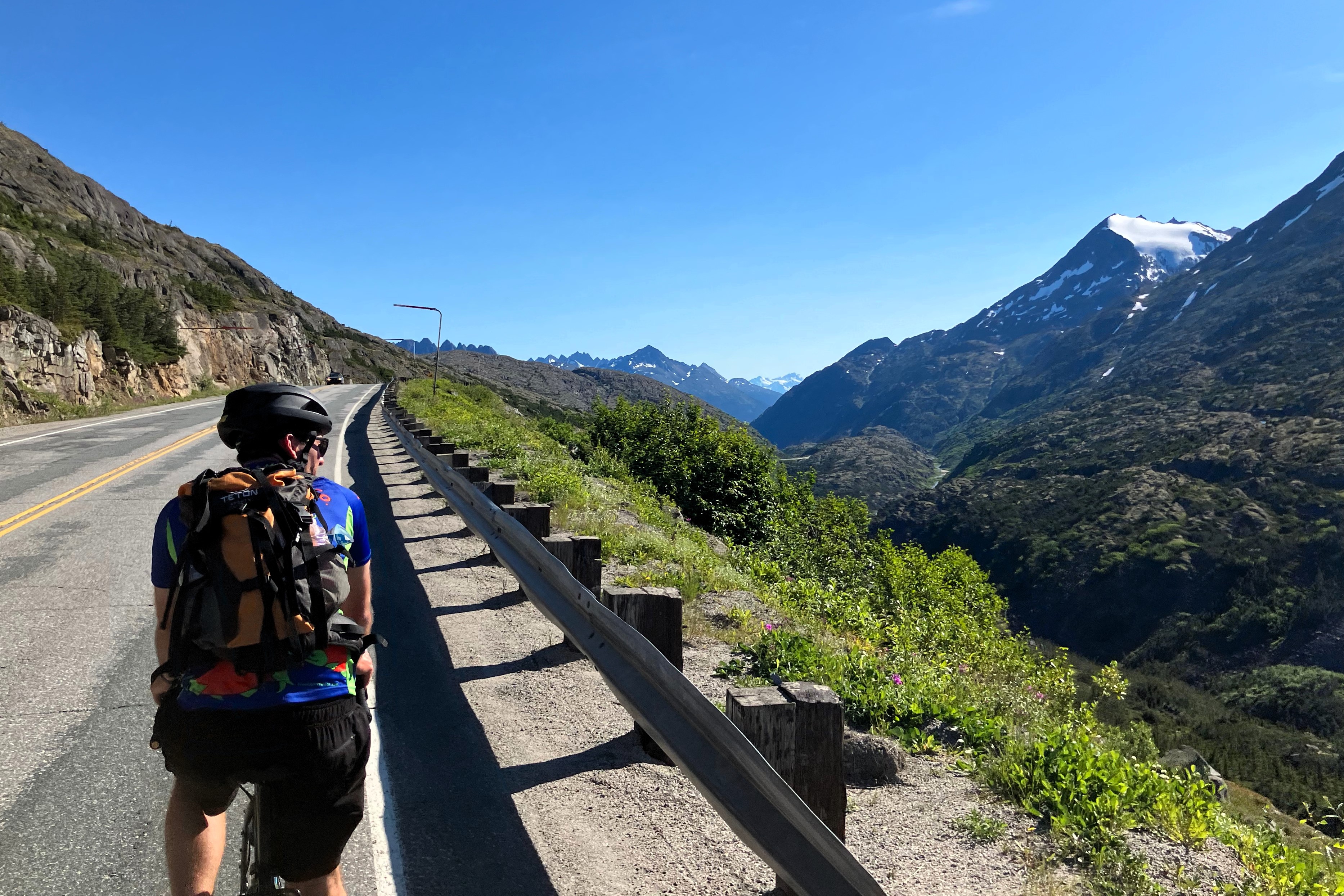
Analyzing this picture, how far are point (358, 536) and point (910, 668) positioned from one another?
12.7 feet

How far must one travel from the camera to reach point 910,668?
199 inches

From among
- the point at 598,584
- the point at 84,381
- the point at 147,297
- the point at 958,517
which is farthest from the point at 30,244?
the point at 958,517

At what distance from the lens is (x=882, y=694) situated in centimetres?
441

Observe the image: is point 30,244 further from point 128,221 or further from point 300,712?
point 300,712

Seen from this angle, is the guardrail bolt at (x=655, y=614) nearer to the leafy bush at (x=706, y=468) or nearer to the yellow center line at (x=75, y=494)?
the yellow center line at (x=75, y=494)

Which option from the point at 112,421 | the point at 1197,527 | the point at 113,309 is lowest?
the point at 1197,527

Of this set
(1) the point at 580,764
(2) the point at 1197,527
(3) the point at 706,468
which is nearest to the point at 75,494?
(1) the point at 580,764

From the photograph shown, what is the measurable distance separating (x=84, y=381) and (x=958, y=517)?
18062 cm

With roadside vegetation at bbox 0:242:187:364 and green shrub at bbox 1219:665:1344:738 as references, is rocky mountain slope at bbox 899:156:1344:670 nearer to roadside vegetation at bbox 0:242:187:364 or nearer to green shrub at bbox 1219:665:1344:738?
green shrub at bbox 1219:665:1344:738

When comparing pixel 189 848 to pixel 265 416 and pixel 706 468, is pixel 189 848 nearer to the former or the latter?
pixel 265 416

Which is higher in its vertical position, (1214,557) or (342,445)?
(342,445)

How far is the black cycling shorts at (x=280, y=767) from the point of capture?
76.0 inches

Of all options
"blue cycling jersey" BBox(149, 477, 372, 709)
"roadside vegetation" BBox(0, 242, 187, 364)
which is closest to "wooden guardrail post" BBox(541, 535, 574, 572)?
"blue cycling jersey" BBox(149, 477, 372, 709)

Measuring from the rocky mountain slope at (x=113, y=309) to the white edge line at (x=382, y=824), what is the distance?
79.4ft
